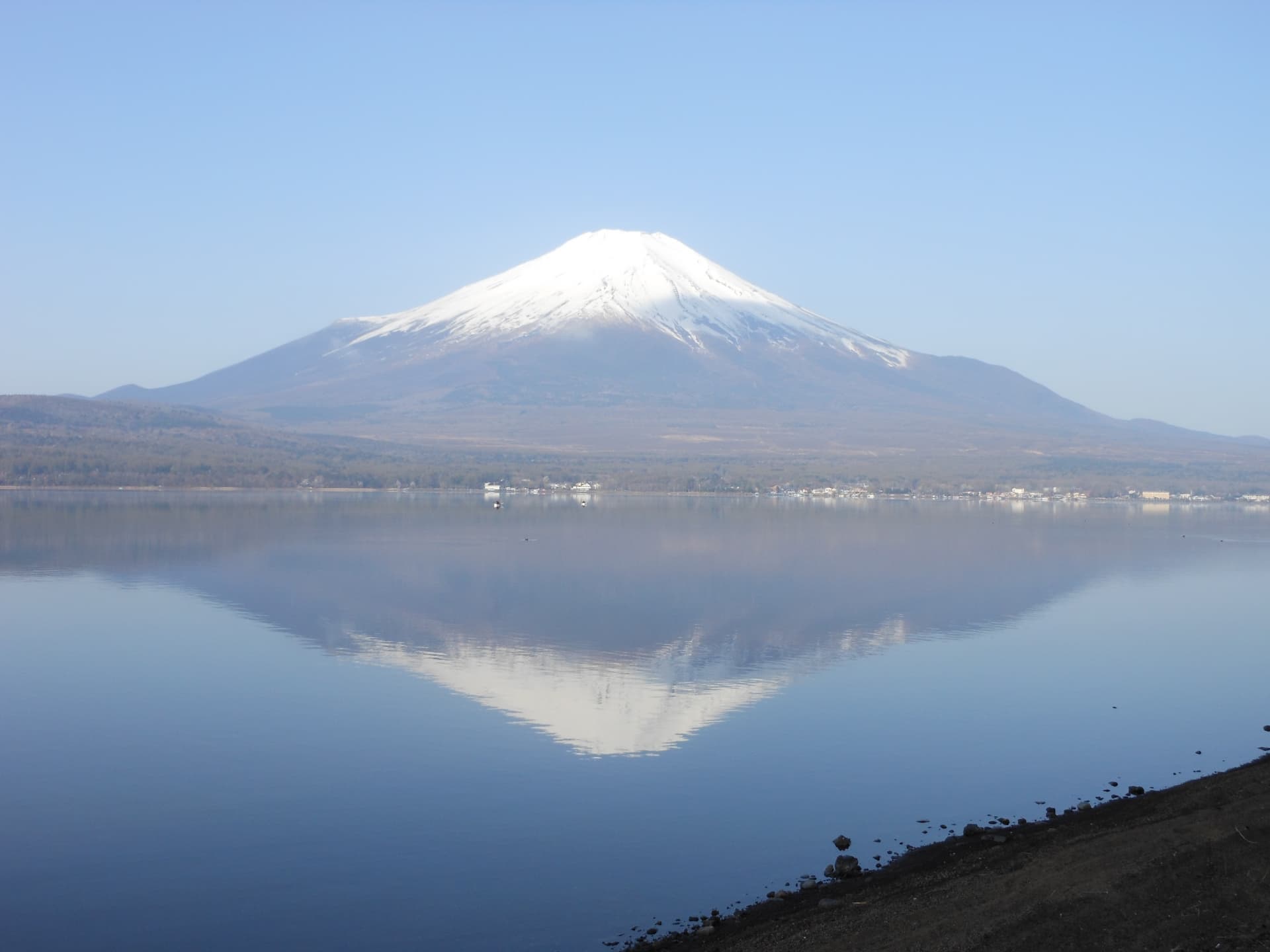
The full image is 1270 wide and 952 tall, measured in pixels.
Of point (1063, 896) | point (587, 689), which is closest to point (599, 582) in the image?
point (587, 689)

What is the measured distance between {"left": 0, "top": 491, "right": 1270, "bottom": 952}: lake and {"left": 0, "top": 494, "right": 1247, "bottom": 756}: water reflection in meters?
0.20

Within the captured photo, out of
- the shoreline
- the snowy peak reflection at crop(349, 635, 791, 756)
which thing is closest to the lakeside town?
the shoreline

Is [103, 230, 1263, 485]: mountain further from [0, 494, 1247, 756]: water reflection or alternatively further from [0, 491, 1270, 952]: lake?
[0, 491, 1270, 952]: lake

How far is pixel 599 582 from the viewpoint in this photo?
38.4m

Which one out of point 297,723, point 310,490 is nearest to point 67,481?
point 310,490

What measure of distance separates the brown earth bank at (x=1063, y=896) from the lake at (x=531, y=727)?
108 cm

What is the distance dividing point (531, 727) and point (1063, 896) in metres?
10.8

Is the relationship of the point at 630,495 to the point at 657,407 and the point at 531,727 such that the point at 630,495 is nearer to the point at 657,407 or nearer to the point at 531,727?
the point at 657,407

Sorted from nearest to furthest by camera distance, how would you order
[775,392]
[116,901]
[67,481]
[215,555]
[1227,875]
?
[1227,875] < [116,901] < [215,555] < [67,481] < [775,392]

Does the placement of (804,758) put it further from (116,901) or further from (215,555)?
(215,555)

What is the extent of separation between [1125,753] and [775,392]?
166588mm

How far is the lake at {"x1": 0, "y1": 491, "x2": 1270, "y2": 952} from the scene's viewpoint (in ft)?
40.5

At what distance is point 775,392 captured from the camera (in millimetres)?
183250

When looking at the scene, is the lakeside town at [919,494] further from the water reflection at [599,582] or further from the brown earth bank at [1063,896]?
the brown earth bank at [1063,896]
